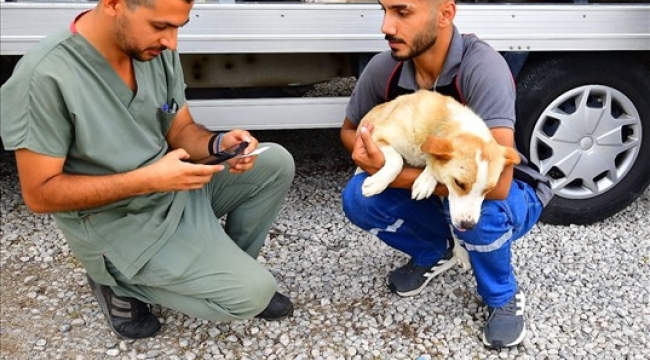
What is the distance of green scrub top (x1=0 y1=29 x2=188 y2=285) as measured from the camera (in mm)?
2289

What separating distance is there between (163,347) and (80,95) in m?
1.18

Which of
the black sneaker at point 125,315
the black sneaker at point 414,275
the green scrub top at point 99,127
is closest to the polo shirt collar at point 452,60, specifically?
the black sneaker at point 414,275

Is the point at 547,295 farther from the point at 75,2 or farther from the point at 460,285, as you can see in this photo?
the point at 75,2

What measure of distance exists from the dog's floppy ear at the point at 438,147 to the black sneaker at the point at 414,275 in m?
0.91

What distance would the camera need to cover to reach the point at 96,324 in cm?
307

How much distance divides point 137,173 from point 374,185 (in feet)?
3.14

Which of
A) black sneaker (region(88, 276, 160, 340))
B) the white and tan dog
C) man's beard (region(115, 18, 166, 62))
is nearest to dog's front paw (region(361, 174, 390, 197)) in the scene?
the white and tan dog

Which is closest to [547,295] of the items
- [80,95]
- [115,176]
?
[115,176]

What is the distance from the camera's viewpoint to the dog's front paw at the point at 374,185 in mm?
2775

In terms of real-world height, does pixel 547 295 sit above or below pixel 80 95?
below

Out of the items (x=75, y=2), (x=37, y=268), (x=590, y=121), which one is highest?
(x=75, y=2)

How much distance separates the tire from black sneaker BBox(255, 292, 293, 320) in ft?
5.18

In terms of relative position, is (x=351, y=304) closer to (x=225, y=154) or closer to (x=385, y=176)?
(x=385, y=176)

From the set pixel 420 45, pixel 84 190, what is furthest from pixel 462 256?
pixel 84 190
